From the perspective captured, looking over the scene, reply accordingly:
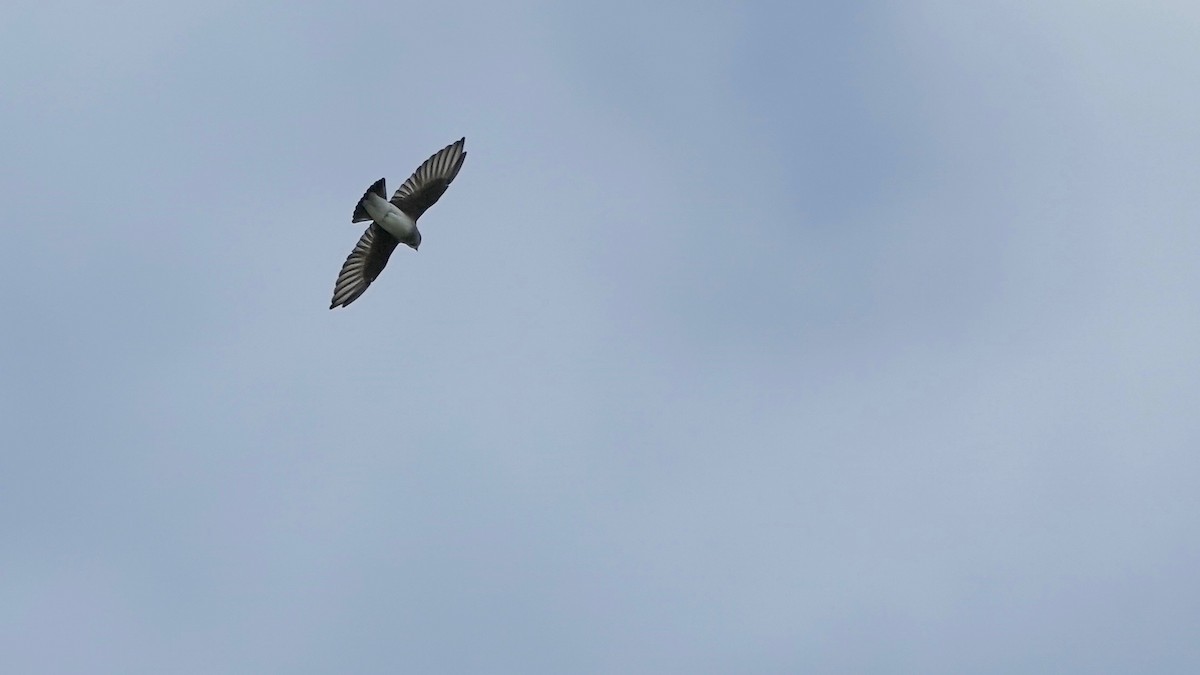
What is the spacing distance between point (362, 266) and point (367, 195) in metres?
2.79

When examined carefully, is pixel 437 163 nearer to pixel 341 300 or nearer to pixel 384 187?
pixel 384 187

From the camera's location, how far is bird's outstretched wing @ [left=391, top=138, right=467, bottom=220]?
140 feet

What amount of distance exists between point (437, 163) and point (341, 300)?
14.1ft

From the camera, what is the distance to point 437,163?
4291 cm

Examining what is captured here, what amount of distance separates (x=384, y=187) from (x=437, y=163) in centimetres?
163

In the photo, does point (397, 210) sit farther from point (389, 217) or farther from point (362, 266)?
point (362, 266)

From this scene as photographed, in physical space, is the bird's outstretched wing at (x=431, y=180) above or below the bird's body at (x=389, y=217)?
above

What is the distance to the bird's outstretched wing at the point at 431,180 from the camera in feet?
140

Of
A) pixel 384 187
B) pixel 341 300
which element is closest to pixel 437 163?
pixel 384 187

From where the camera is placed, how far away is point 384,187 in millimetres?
41938

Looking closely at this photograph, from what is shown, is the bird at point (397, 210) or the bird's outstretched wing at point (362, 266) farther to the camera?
the bird's outstretched wing at point (362, 266)

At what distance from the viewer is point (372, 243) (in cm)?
4394

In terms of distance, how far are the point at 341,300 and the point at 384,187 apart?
12.3 ft

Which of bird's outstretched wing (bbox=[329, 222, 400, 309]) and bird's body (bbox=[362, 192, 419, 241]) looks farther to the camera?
bird's outstretched wing (bbox=[329, 222, 400, 309])
